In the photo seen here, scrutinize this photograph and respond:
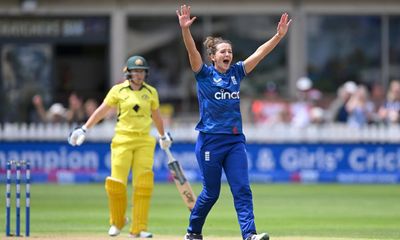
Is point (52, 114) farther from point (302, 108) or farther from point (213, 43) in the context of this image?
point (213, 43)

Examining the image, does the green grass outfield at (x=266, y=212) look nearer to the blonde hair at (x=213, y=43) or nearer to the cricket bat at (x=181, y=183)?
the cricket bat at (x=181, y=183)

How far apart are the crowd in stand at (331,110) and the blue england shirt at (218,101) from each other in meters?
13.3

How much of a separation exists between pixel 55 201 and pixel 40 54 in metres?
9.92

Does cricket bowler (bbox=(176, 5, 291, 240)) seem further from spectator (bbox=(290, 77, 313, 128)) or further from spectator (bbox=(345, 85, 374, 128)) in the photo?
spectator (bbox=(345, 85, 374, 128))

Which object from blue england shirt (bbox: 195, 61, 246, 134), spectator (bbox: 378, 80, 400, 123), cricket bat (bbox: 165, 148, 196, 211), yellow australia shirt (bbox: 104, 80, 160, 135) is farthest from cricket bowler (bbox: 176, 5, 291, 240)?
spectator (bbox: 378, 80, 400, 123)

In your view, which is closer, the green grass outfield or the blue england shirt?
the blue england shirt

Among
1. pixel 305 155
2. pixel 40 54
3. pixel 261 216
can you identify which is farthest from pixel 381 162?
pixel 40 54

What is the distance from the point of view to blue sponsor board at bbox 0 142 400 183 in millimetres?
24375

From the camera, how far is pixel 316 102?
2675cm

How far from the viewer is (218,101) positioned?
37.8 ft

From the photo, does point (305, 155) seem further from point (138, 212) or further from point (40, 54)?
point (138, 212)

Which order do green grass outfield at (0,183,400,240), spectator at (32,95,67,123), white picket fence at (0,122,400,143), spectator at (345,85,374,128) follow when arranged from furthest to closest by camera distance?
spectator at (32,95,67,123)
spectator at (345,85,374,128)
white picket fence at (0,122,400,143)
green grass outfield at (0,183,400,240)

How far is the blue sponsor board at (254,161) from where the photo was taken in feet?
80.0

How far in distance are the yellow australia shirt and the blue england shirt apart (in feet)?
7.18
